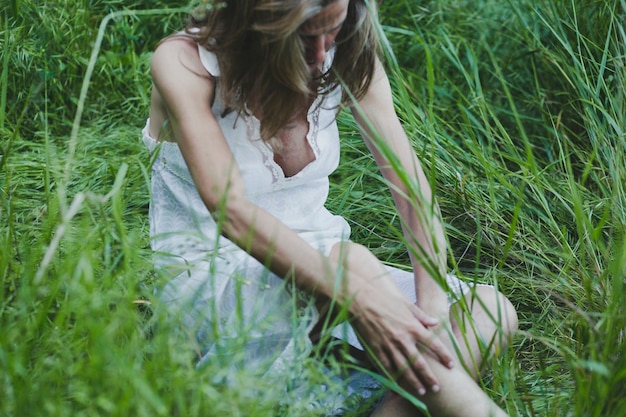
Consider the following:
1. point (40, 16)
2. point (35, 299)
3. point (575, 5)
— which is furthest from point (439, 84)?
point (35, 299)

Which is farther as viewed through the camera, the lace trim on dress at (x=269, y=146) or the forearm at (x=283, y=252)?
the lace trim on dress at (x=269, y=146)

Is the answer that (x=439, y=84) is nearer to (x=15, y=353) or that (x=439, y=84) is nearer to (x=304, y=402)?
A: (x=304, y=402)

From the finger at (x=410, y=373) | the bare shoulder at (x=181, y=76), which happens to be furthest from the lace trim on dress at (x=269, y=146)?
the finger at (x=410, y=373)

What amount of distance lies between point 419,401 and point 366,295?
0.22 metres

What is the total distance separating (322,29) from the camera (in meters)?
1.55

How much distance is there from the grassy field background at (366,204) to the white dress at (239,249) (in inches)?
3.4

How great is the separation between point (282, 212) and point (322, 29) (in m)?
0.44

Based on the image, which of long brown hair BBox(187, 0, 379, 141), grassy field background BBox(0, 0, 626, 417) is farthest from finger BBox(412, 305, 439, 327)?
long brown hair BBox(187, 0, 379, 141)

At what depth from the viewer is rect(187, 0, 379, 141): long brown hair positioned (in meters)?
1.51

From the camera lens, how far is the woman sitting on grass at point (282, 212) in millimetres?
1535

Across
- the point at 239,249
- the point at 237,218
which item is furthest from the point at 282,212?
the point at 237,218

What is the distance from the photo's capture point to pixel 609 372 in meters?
1.40

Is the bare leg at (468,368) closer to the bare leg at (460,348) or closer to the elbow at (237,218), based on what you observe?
the bare leg at (460,348)

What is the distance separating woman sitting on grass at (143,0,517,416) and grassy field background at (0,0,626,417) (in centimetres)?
9
